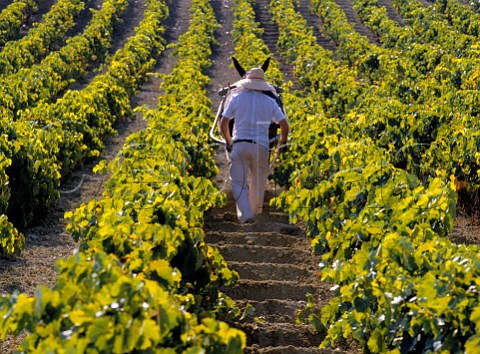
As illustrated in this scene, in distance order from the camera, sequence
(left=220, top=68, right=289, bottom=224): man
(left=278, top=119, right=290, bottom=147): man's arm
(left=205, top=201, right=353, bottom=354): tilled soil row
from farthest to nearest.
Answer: (left=278, top=119, right=290, bottom=147): man's arm < (left=220, top=68, right=289, bottom=224): man < (left=205, top=201, right=353, bottom=354): tilled soil row

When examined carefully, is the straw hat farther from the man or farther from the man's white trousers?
the man's white trousers

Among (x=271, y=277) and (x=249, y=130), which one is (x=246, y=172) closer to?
(x=249, y=130)

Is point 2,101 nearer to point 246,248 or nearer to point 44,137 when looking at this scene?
point 44,137

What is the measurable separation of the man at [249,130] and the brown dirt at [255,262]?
0.45 m

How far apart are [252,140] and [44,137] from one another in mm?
3269

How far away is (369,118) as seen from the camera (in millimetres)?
11945

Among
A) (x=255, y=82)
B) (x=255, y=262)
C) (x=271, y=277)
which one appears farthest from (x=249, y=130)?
(x=271, y=277)

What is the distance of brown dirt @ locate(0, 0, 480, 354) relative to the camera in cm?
639

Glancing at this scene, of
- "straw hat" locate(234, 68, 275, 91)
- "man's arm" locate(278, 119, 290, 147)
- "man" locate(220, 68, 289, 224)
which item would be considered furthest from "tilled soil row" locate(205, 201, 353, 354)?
"straw hat" locate(234, 68, 275, 91)

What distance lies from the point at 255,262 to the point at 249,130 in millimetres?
1406

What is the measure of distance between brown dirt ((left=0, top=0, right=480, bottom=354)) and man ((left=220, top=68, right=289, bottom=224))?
45cm

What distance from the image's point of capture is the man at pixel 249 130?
347 inches

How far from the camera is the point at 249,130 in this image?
8.82 m

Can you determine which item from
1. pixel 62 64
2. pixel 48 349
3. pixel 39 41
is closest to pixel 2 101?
pixel 62 64
